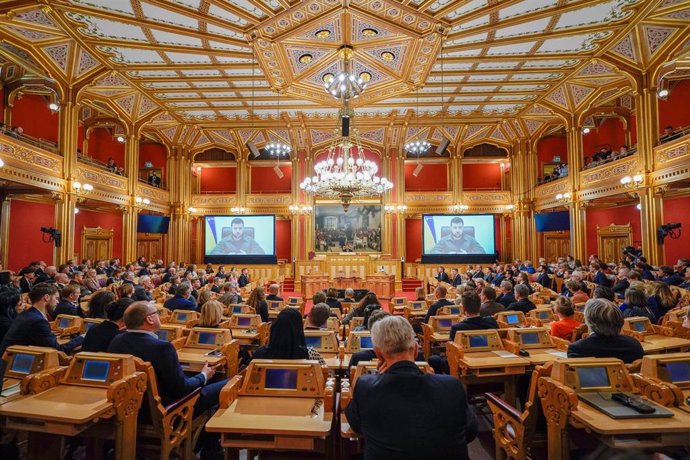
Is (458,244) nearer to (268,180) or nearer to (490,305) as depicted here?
(268,180)

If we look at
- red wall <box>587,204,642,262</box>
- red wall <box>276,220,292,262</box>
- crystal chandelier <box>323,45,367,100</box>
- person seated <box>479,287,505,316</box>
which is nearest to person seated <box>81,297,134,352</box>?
person seated <box>479,287,505,316</box>

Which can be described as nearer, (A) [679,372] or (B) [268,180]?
(A) [679,372]

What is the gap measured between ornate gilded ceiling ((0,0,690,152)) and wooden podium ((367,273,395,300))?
19.9 ft

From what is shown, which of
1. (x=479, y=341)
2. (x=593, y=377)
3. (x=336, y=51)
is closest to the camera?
(x=593, y=377)

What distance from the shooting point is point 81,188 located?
35.3 ft

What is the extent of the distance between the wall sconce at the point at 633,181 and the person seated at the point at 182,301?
1142 cm

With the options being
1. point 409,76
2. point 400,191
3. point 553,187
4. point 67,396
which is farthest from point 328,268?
point 67,396

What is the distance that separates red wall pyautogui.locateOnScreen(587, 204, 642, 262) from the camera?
13.5 m

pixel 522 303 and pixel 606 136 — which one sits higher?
pixel 606 136

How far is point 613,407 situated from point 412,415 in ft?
4.29

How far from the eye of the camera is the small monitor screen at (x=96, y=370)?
7.61 ft

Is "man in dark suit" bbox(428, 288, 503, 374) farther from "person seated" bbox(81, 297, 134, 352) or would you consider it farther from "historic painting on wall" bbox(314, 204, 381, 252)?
"historic painting on wall" bbox(314, 204, 381, 252)

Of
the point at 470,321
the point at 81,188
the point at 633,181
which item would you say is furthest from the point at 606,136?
the point at 81,188

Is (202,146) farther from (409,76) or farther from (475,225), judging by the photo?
(475,225)
